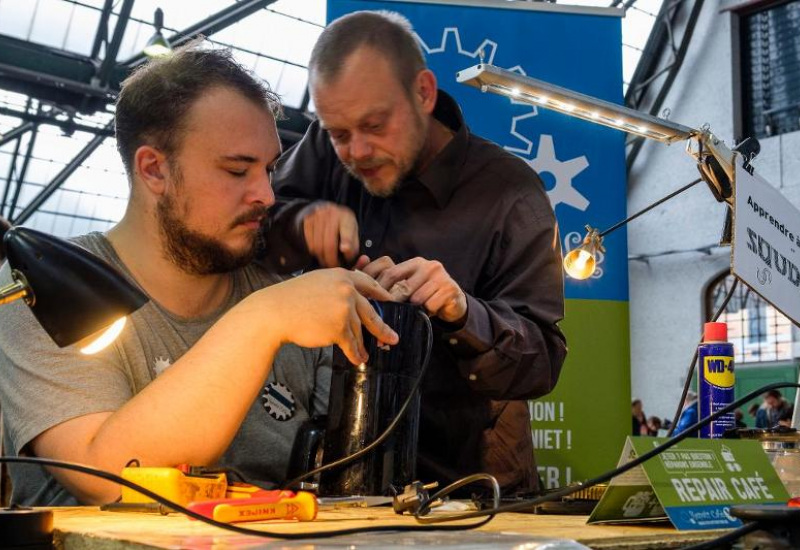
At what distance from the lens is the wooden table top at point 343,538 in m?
0.59

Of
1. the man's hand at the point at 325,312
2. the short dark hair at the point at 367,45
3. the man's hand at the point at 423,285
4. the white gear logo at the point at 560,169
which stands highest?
the white gear logo at the point at 560,169

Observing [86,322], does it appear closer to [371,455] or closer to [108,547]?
[108,547]

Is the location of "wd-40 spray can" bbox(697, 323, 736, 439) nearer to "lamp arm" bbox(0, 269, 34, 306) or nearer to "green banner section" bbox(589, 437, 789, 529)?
"green banner section" bbox(589, 437, 789, 529)

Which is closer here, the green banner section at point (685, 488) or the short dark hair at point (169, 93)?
the green banner section at point (685, 488)

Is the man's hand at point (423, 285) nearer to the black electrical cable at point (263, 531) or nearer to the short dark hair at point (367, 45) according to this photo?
the black electrical cable at point (263, 531)

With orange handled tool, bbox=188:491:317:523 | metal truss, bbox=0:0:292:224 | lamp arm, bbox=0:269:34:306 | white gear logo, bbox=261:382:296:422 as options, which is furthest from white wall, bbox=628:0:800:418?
lamp arm, bbox=0:269:34:306

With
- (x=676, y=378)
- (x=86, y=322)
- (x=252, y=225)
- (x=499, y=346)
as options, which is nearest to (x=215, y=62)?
(x=252, y=225)

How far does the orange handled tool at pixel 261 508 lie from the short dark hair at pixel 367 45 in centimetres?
101

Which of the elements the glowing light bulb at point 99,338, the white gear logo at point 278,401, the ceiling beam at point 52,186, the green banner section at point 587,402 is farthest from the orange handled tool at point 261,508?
the ceiling beam at point 52,186

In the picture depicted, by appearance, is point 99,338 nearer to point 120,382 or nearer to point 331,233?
point 120,382

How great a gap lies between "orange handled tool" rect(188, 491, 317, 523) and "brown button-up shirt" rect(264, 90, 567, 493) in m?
0.53

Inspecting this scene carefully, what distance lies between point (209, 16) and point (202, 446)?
7.92m

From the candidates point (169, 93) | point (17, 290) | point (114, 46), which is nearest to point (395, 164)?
point (169, 93)

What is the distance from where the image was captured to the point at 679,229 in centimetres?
1088
